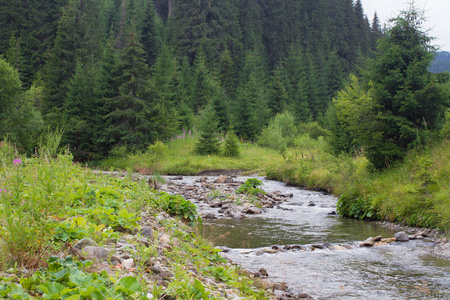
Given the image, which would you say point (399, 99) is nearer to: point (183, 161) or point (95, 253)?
point (95, 253)

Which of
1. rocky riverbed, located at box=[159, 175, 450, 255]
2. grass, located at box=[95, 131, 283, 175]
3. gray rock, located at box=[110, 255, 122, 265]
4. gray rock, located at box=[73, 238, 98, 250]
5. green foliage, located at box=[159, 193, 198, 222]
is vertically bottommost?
grass, located at box=[95, 131, 283, 175]

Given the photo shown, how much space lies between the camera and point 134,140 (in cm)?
2902

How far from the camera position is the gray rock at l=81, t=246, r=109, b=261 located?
3684mm

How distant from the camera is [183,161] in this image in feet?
85.8

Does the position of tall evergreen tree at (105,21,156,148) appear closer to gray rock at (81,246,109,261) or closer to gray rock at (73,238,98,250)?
gray rock at (73,238,98,250)

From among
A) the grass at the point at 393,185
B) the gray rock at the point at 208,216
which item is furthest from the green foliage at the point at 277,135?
the gray rock at the point at 208,216

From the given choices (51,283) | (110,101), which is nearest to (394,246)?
(51,283)

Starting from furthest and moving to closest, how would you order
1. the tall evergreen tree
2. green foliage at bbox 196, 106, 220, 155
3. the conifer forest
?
1. the conifer forest
2. the tall evergreen tree
3. green foliage at bbox 196, 106, 220, 155

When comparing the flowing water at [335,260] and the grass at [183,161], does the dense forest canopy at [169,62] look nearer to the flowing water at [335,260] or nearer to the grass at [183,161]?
the grass at [183,161]

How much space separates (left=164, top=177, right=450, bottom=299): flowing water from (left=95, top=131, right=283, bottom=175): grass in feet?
46.7

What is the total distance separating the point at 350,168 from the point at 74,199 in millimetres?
10743

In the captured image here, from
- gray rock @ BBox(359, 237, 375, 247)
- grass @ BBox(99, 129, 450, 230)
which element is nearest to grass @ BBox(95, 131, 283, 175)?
grass @ BBox(99, 129, 450, 230)

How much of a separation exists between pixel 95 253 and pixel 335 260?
172 inches

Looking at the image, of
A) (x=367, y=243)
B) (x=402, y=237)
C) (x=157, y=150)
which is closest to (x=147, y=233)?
(x=367, y=243)
